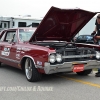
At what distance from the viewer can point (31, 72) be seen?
20.6 ft

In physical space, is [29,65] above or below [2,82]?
above

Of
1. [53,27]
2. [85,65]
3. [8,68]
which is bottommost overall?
[8,68]

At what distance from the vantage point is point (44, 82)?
6320mm

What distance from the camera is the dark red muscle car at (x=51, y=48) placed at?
19.0 feet

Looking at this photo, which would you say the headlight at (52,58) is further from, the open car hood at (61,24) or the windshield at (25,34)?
the windshield at (25,34)

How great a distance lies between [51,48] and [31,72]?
93 cm

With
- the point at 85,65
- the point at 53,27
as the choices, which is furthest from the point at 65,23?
the point at 85,65

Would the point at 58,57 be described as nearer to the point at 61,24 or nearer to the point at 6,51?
the point at 61,24

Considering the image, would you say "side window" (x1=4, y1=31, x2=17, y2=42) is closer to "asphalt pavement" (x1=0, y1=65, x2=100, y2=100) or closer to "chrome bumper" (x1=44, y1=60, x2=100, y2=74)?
"asphalt pavement" (x1=0, y1=65, x2=100, y2=100)

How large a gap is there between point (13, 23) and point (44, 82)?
1295cm

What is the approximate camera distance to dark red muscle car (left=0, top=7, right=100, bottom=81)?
5.80 meters

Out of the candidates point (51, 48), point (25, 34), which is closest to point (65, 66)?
point (51, 48)

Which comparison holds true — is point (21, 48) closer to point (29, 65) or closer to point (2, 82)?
point (29, 65)

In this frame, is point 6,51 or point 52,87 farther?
point 6,51
